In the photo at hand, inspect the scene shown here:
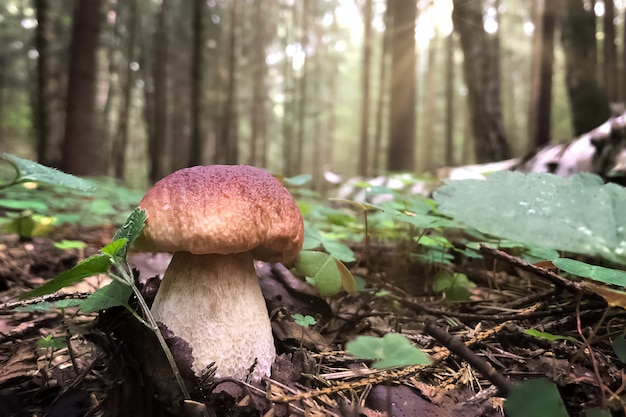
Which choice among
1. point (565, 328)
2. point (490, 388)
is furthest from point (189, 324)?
point (565, 328)

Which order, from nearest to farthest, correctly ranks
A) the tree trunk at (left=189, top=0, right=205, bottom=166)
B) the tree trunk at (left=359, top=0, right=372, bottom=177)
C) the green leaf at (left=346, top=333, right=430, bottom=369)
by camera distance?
the green leaf at (left=346, top=333, right=430, bottom=369) < the tree trunk at (left=189, top=0, right=205, bottom=166) < the tree trunk at (left=359, top=0, right=372, bottom=177)

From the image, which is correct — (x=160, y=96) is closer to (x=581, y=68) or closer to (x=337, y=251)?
(x=581, y=68)

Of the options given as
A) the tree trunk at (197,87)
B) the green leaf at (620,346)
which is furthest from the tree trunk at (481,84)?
the green leaf at (620,346)

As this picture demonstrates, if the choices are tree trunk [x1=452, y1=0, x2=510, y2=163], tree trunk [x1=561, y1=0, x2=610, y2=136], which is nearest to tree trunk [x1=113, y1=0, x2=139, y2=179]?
tree trunk [x1=452, y1=0, x2=510, y2=163]

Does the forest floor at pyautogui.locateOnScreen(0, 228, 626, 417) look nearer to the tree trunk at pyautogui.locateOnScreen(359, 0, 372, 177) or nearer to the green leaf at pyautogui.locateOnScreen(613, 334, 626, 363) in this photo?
the green leaf at pyautogui.locateOnScreen(613, 334, 626, 363)

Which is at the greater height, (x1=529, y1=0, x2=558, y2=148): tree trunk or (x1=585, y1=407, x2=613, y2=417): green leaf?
(x1=529, y1=0, x2=558, y2=148): tree trunk

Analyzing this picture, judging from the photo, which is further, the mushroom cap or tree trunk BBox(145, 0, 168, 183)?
tree trunk BBox(145, 0, 168, 183)
